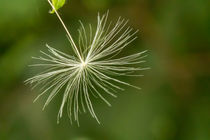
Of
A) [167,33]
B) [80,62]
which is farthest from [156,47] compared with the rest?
[80,62]

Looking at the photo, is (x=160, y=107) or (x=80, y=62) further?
(x=160, y=107)

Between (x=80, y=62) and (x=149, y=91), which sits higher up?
(x=149, y=91)

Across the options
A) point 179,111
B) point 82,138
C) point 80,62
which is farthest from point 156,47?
point 80,62

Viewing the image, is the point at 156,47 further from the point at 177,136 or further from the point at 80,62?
the point at 80,62

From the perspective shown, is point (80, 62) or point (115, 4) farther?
point (115, 4)

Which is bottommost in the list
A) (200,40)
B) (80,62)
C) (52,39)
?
(80,62)

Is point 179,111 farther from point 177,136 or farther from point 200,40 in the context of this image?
point 200,40
